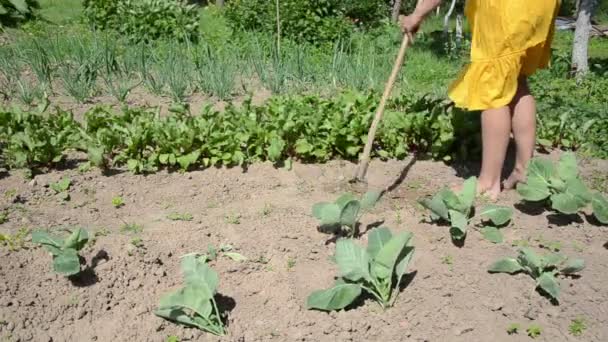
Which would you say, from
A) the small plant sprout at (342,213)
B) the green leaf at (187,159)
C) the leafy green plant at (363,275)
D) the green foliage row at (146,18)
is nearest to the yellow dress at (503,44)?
the small plant sprout at (342,213)

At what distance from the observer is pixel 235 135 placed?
3.77 m

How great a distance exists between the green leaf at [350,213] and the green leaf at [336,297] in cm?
45

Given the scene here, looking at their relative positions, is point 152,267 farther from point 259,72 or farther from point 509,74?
point 259,72

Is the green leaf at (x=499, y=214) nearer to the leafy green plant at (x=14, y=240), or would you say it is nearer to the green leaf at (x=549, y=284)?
the green leaf at (x=549, y=284)

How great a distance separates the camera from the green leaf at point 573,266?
2645 mm

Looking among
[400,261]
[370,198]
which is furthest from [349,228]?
[400,261]

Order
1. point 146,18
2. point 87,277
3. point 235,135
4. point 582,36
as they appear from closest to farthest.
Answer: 1. point 87,277
2. point 235,135
3. point 582,36
4. point 146,18

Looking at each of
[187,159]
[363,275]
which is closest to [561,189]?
[363,275]

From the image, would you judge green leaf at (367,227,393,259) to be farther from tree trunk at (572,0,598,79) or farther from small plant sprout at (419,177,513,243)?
tree trunk at (572,0,598,79)

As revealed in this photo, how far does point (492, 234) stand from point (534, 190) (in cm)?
39

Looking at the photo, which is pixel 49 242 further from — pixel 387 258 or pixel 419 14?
pixel 419 14

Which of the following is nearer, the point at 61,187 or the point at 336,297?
the point at 336,297

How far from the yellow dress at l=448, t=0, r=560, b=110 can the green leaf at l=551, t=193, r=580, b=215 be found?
55 cm

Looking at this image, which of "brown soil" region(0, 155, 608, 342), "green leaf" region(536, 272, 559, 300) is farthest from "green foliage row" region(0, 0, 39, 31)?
"green leaf" region(536, 272, 559, 300)
